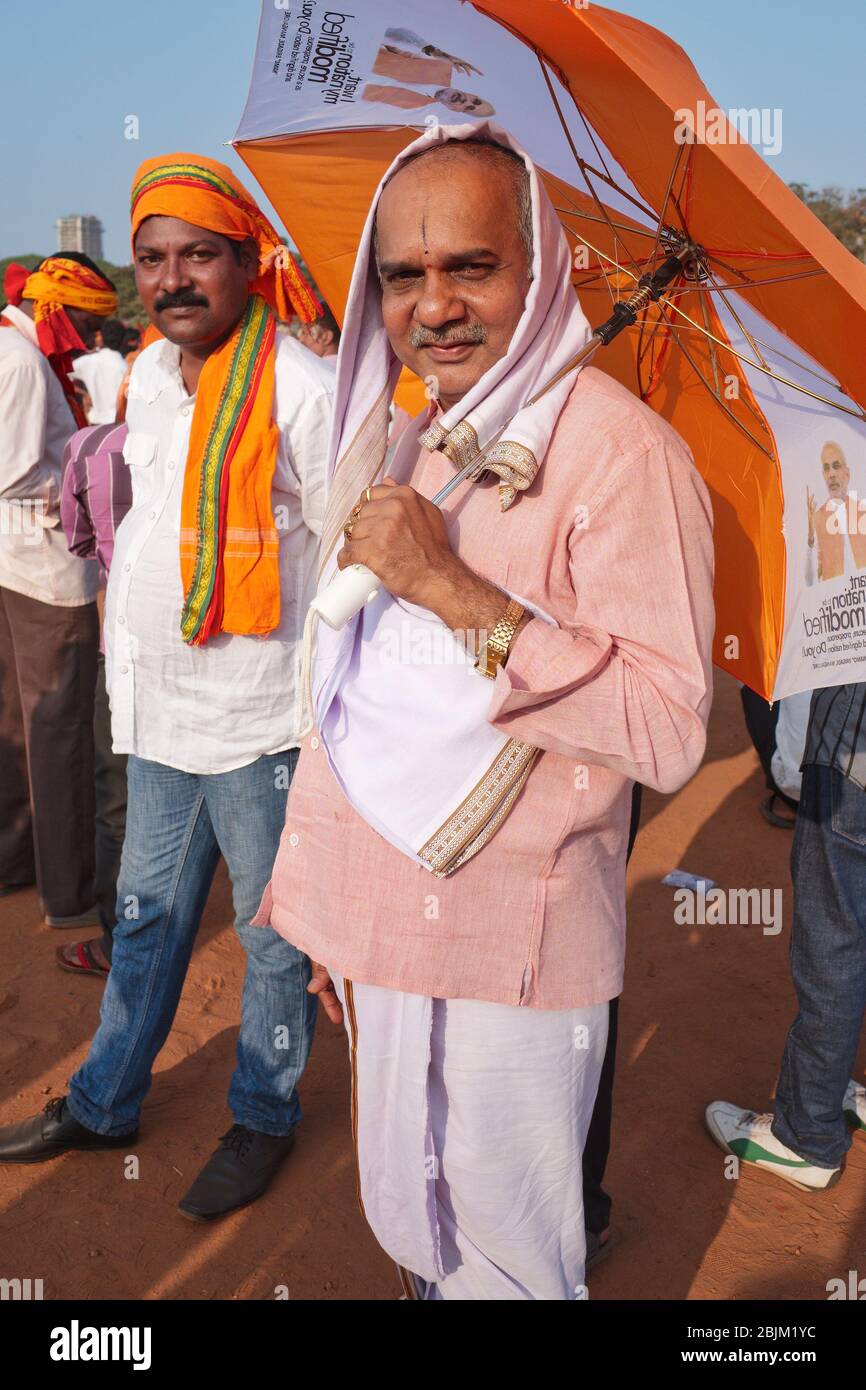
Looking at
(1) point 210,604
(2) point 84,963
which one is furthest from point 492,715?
(2) point 84,963

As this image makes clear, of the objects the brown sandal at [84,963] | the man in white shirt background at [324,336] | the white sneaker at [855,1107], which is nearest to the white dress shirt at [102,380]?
the man in white shirt background at [324,336]

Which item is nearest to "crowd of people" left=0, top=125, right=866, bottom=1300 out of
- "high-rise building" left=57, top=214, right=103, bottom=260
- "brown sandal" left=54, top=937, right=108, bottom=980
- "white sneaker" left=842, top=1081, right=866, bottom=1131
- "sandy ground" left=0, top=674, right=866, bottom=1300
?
"sandy ground" left=0, top=674, right=866, bottom=1300

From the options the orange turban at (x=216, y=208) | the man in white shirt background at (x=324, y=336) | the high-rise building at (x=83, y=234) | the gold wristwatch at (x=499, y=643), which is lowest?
the gold wristwatch at (x=499, y=643)

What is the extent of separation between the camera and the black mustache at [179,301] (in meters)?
2.81

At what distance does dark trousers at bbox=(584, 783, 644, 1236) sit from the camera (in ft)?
8.86

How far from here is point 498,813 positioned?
1.81 meters

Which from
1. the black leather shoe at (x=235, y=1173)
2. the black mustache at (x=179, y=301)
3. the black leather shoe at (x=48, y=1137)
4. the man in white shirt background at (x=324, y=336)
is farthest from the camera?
the man in white shirt background at (x=324, y=336)

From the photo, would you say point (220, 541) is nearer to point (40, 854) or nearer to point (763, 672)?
point (763, 672)

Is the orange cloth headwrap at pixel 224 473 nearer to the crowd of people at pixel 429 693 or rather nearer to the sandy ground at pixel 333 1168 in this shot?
the crowd of people at pixel 429 693

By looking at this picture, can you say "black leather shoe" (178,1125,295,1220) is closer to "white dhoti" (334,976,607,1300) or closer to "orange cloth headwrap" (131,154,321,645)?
"white dhoti" (334,976,607,1300)

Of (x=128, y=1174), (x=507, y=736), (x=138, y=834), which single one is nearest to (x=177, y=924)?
(x=138, y=834)

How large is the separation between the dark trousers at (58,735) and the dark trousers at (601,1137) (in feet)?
8.47

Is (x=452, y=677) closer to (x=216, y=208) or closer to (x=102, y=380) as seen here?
(x=216, y=208)

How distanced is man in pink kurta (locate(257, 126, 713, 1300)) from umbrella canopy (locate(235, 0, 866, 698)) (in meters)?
0.32
